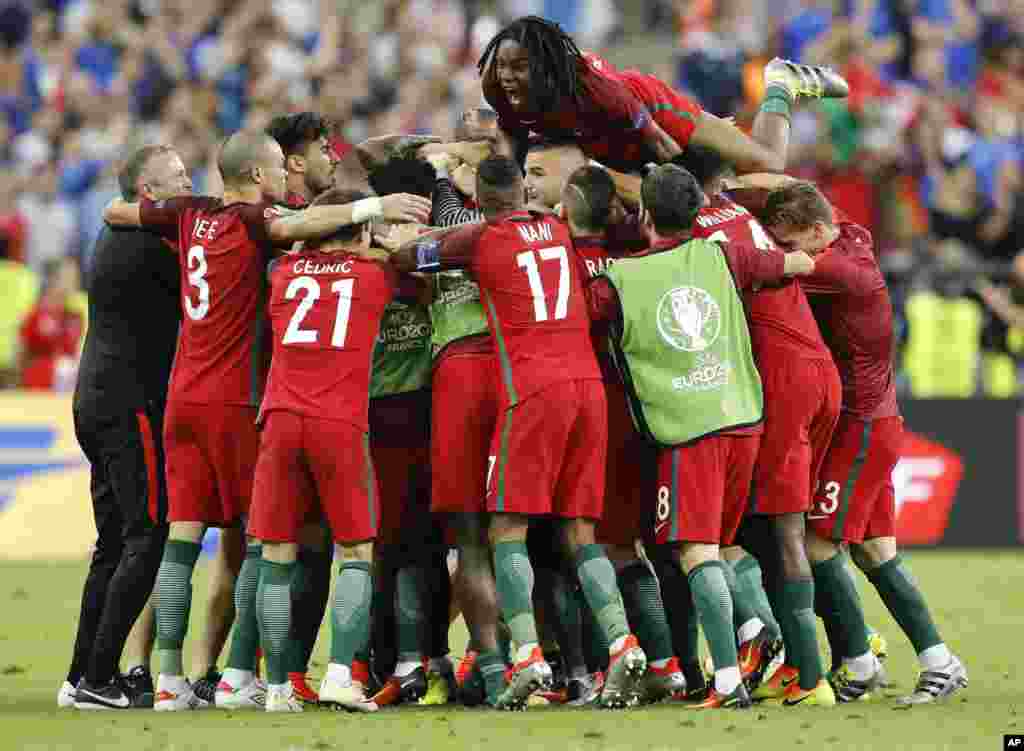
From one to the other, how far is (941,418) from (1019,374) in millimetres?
818

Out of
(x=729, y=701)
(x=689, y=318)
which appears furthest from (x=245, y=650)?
(x=689, y=318)

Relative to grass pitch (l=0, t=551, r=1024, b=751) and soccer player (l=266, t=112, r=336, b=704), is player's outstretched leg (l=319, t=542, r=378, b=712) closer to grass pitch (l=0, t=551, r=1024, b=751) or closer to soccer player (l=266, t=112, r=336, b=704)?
grass pitch (l=0, t=551, r=1024, b=751)

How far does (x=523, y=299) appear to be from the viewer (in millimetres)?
8531

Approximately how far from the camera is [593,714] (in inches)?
321

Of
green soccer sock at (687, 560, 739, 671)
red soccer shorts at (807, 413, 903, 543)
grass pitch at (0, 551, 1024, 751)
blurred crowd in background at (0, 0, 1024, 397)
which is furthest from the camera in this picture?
blurred crowd in background at (0, 0, 1024, 397)

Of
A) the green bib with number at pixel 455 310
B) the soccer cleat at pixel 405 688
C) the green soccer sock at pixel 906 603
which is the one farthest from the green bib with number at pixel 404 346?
the green soccer sock at pixel 906 603

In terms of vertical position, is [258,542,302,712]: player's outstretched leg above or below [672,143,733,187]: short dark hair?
below

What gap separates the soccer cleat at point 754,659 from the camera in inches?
347

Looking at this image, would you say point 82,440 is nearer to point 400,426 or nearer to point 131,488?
point 131,488

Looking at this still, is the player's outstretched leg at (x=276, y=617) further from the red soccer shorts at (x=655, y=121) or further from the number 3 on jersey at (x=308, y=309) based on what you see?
the red soccer shorts at (x=655, y=121)

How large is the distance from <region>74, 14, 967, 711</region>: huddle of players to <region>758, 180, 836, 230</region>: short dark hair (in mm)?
14

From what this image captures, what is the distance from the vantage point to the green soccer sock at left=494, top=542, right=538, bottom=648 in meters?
8.31

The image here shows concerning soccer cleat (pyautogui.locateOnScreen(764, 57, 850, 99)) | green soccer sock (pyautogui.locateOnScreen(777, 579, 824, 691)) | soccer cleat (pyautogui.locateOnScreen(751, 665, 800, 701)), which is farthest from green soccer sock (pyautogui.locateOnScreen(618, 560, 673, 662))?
soccer cleat (pyautogui.locateOnScreen(764, 57, 850, 99))

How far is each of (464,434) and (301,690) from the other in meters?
1.33
